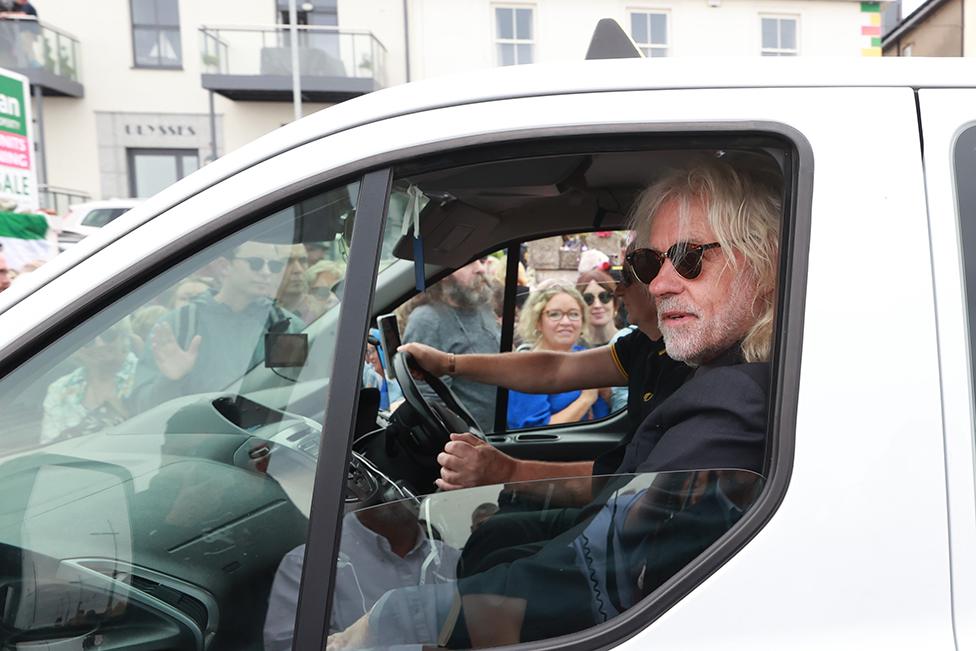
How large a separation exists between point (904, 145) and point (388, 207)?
2.27 ft

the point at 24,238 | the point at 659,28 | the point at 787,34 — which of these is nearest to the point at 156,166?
the point at 659,28

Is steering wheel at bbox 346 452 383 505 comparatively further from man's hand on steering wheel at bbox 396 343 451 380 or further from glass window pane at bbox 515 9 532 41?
glass window pane at bbox 515 9 532 41

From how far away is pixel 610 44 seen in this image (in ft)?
3.99

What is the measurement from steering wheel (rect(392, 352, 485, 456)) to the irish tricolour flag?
3331 mm

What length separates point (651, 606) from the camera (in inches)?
36.3

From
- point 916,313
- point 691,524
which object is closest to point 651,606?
point 691,524

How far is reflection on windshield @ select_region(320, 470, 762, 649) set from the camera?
0.97 m

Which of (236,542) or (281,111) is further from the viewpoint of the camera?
(281,111)

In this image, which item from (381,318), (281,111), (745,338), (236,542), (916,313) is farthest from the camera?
(281,111)

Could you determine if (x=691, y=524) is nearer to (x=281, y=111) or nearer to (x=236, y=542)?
(x=236, y=542)

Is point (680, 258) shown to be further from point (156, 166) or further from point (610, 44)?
point (156, 166)

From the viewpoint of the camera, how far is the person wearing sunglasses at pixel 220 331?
3.25 ft

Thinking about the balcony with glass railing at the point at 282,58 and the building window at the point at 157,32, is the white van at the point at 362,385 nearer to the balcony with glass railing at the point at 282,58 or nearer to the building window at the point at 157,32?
the balcony with glass railing at the point at 282,58

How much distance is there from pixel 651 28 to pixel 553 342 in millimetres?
14173
